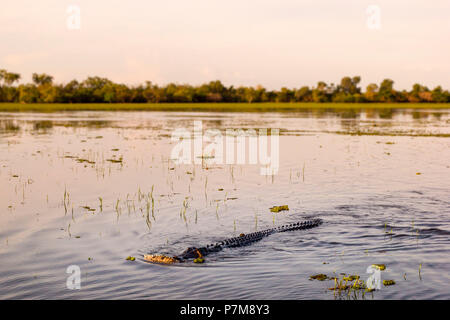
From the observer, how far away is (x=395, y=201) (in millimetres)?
13078

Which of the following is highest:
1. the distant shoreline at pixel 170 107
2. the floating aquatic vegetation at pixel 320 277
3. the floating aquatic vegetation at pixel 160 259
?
the distant shoreline at pixel 170 107

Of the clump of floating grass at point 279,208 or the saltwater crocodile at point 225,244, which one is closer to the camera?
the saltwater crocodile at point 225,244

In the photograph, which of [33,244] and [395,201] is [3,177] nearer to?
[33,244]

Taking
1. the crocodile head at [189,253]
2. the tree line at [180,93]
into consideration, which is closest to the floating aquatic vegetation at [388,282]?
the crocodile head at [189,253]

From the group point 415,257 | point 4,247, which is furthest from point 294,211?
point 4,247

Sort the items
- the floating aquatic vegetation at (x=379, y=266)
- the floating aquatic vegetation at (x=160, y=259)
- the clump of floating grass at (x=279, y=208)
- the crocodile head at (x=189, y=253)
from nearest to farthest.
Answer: the floating aquatic vegetation at (x=379, y=266)
the floating aquatic vegetation at (x=160, y=259)
the crocodile head at (x=189, y=253)
the clump of floating grass at (x=279, y=208)

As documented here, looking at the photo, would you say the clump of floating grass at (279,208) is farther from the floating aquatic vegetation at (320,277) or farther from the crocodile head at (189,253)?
the floating aquatic vegetation at (320,277)

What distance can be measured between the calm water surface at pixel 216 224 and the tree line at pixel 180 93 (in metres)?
102

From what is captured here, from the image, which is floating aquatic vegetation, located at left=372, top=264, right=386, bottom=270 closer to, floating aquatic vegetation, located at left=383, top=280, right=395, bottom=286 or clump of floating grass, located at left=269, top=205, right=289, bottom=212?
floating aquatic vegetation, located at left=383, top=280, right=395, bottom=286

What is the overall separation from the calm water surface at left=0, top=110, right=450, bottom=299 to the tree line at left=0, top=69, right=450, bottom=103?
10242 cm

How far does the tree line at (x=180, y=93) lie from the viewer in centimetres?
11881

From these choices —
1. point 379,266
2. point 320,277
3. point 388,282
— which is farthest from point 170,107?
point 388,282

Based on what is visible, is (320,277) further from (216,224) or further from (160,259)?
(216,224)

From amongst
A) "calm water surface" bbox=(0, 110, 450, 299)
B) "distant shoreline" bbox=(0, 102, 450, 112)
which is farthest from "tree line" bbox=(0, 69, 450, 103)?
"calm water surface" bbox=(0, 110, 450, 299)
